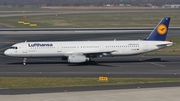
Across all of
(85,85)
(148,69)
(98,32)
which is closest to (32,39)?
(98,32)

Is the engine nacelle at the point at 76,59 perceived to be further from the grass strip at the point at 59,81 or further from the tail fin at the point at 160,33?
the tail fin at the point at 160,33

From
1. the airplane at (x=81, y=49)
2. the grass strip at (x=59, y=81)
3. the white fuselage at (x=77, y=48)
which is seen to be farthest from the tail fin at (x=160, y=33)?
the grass strip at (x=59, y=81)

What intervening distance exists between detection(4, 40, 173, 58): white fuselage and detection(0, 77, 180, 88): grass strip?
A: 12.5 meters

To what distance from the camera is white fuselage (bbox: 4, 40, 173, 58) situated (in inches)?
2477

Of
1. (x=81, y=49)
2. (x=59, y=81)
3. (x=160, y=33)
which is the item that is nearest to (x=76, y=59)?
(x=81, y=49)

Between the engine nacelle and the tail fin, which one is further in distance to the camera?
the tail fin

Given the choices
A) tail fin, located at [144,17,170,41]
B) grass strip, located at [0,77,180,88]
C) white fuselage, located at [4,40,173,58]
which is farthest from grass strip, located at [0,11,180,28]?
grass strip, located at [0,77,180,88]

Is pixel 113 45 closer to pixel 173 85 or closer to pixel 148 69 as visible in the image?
pixel 148 69

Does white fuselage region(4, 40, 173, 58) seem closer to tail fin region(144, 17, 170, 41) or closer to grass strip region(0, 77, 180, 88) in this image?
tail fin region(144, 17, 170, 41)

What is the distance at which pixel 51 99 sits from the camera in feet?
124

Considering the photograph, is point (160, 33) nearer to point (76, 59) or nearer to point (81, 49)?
point (81, 49)

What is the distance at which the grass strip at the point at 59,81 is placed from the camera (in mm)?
45781

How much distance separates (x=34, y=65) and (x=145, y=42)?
17.3 meters

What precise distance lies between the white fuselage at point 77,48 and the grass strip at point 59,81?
1250cm
